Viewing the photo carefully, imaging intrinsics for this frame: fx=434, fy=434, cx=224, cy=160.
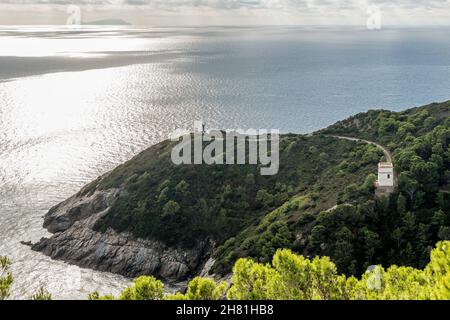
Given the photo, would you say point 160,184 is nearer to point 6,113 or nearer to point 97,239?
point 97,239

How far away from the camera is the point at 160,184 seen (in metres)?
98.1

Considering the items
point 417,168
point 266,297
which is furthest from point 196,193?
point 266,297

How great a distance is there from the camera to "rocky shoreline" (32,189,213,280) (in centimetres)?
7996

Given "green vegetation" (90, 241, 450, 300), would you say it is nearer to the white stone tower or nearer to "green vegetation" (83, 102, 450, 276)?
"green vegetation" (83, 102, 450, 276)

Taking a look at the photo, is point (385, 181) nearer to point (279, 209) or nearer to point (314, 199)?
point (314, 199)

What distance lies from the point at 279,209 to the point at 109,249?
34.2 metres

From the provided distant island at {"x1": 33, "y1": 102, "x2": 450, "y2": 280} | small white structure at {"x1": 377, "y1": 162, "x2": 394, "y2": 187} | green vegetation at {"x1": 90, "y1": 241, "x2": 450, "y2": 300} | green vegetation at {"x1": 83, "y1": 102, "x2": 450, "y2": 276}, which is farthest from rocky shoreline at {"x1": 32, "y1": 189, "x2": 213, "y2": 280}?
green vegetation at {"x1": 90, "y1": 241, "x2": 450, "y2": 300}

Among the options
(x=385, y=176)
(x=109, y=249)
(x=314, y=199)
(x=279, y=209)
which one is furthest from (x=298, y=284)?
(x=109, y=249)

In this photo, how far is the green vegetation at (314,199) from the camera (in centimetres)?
6656

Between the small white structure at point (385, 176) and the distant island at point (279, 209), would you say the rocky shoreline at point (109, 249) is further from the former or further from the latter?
the small white structure at point (385, 176)

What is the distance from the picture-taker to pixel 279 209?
3228 inches
